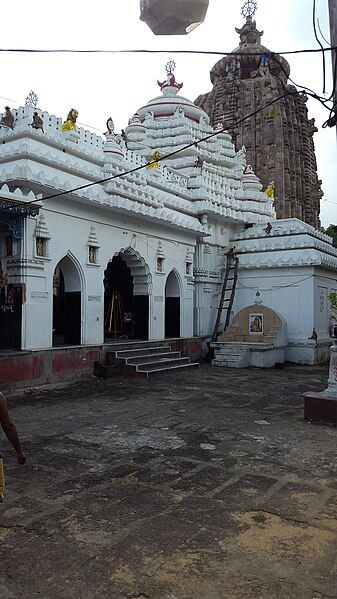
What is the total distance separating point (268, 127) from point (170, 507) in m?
36.7

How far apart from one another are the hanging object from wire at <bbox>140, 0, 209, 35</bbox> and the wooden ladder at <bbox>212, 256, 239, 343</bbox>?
14806mm

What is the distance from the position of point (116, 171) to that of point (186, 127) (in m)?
7.95

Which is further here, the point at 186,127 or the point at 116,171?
the point at 186,127

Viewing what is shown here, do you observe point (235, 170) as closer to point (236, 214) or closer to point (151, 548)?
point (236, 214)

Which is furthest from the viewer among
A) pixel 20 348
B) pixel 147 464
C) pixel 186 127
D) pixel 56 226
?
pixel 186 127

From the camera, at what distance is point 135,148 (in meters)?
22.2

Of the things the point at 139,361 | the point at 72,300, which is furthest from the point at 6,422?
the point at 139,361

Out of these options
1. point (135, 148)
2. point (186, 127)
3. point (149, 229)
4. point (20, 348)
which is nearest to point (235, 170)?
point (186, 127)

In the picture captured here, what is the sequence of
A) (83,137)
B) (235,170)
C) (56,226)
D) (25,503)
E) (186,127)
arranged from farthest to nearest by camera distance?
(235,170), (186,127), (83,137), (56,226), (25,503)

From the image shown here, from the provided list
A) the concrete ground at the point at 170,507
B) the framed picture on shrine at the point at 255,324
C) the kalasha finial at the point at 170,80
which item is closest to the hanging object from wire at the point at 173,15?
the concrete ground at the point at 170,507

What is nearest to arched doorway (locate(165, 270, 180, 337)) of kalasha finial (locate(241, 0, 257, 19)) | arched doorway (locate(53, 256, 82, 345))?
arched doorway (locate(53, 256, 82, 345))

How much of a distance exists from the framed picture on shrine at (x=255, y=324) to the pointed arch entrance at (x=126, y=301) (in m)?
3.99

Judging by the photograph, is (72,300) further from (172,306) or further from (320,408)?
(320,408)

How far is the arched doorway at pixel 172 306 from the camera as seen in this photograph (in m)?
17.6
